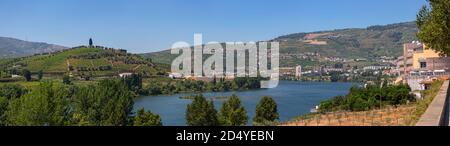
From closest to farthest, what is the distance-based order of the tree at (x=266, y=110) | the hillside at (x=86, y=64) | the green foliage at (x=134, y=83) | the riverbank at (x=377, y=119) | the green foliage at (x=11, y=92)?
the riverbank at (x=377, y=119) → the tree at (x=266, y=110) → the green foliage at (x=11, y=92) → the green foliage at (x=134, y=83) → the hillside at (x=86, y=64)

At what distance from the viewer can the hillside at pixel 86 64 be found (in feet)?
372

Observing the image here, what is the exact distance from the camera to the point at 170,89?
94000 mm

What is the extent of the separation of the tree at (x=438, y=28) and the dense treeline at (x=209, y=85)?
77.4 metres

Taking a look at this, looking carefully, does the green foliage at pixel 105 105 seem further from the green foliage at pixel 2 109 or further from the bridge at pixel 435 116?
the bridge at pixel 435 116

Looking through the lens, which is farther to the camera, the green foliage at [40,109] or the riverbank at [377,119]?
the green foliage at [40,109]

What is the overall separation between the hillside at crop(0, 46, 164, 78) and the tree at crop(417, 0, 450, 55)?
314 feet

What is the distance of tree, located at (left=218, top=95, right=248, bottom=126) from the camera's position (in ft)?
111

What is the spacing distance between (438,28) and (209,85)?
87.8 m

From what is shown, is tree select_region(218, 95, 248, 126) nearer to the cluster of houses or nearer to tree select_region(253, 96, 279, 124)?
tree select_region(253, 96, 279, 124)

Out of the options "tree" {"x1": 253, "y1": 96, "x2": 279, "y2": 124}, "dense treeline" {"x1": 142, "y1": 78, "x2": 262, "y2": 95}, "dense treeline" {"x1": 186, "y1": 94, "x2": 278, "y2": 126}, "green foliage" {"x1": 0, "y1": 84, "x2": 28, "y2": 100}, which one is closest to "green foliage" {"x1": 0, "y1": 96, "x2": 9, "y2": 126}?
"green foliage" {"x1": 0, "y1": 84, "x2": 28, "y2": 100}

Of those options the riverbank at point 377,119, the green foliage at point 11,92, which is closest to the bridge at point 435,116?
the riverbank at point 377,119

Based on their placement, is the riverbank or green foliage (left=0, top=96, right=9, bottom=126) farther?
green foliage (left=0, top=96, right=9, bottom=126)
